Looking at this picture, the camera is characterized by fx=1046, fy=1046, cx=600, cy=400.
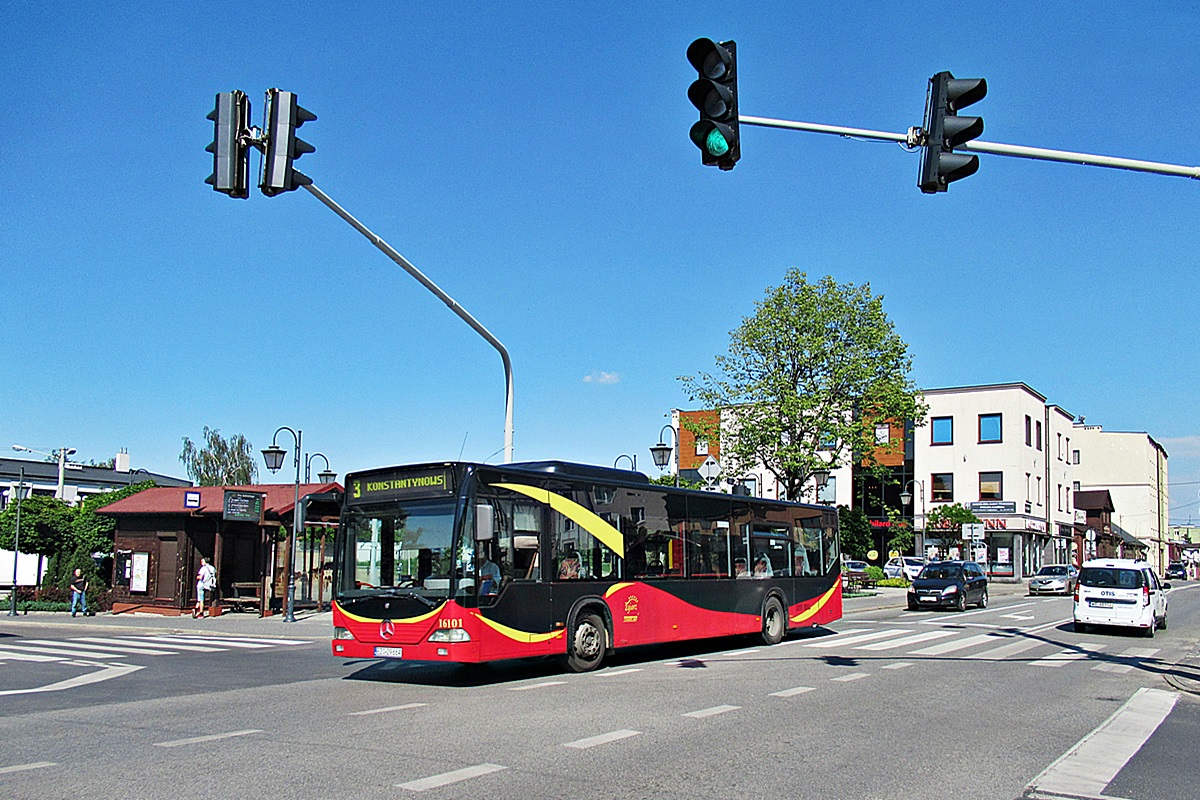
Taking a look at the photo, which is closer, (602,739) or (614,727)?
(602,739)

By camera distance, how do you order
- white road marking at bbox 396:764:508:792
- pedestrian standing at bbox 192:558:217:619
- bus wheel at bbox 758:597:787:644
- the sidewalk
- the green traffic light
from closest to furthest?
1. white road marking at bbox 396:764:508:792
2. the green traffic light
3. bus wheel at bbox 758:597:787:644
4. the sidewalk
5. pedestrian standing at bbox 192:558:217:619

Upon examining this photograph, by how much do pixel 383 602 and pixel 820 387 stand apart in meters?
27.1

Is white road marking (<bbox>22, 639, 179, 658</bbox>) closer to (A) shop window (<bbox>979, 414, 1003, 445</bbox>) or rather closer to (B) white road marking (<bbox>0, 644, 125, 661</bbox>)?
(B) white road marking (<bbox>0, 644, 125, 661</bbox>)

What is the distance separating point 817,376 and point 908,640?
17.5m

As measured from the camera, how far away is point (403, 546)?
47.0 ft

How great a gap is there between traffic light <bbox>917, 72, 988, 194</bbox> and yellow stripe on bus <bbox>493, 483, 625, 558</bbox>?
751cm

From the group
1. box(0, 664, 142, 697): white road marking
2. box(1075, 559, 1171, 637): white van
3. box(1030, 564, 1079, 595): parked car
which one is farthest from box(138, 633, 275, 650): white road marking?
box(1030, 564, 1079, 595): parked car

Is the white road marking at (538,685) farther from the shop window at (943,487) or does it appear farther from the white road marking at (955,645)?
the shop window at (943,487)

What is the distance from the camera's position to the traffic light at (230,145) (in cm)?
1004

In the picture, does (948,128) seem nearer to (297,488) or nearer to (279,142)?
(279,142)

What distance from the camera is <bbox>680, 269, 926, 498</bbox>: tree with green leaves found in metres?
38.1

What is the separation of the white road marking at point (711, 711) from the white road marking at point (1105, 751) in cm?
347

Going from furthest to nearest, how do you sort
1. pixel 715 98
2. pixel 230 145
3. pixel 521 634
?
pixel 521 634 < pixel 230 145 < pixel 715 98

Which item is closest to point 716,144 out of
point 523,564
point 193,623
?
point 523,564
